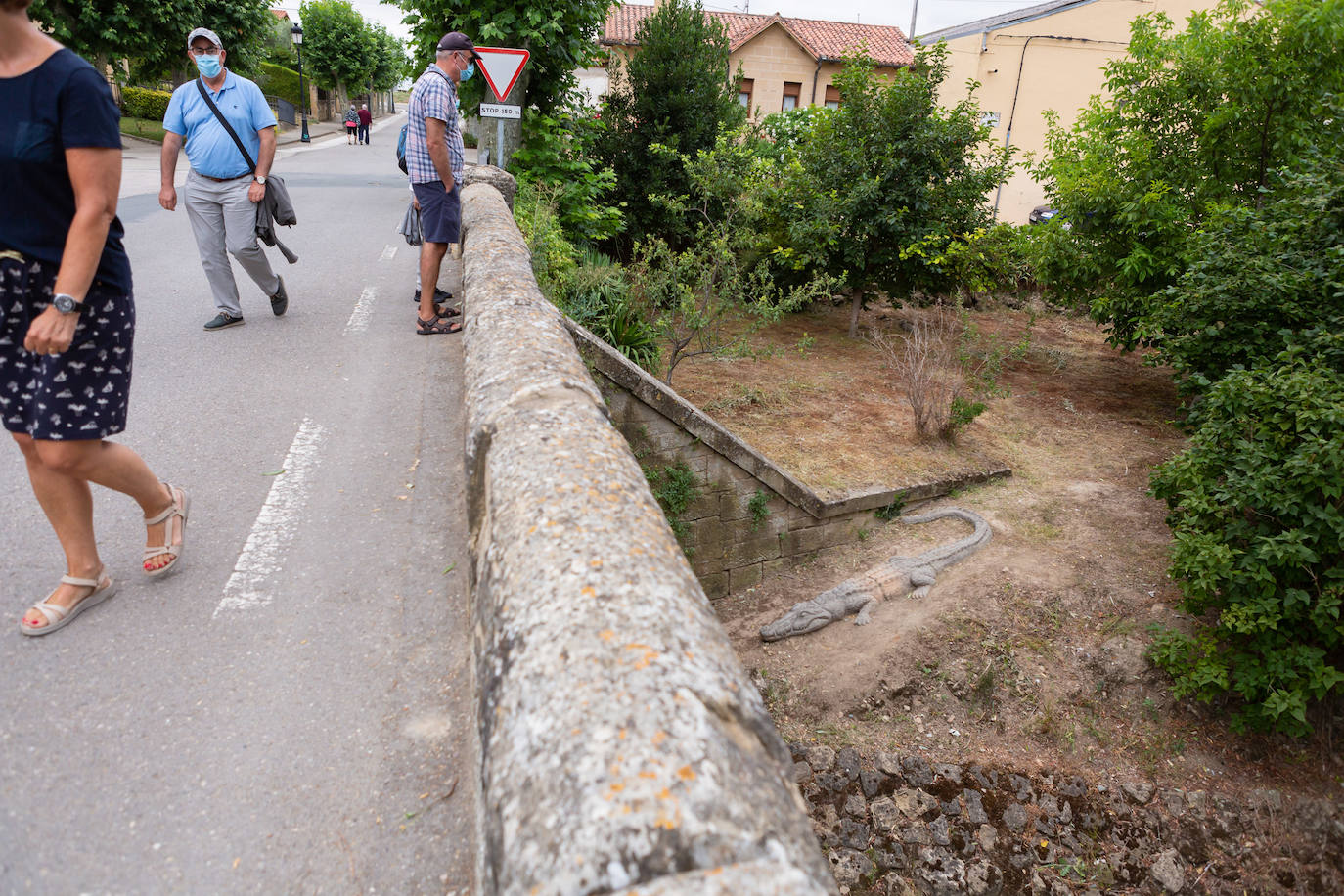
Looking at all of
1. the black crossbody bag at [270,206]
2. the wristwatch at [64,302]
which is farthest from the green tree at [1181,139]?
the wristwatch at [64,302]

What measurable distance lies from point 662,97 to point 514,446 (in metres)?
16.3

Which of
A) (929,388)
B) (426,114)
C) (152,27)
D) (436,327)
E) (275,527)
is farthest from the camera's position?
(152,27)

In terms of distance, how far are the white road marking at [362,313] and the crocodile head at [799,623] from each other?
451 cm

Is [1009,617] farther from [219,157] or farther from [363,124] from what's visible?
[363,124]

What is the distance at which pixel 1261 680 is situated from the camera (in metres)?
5.97

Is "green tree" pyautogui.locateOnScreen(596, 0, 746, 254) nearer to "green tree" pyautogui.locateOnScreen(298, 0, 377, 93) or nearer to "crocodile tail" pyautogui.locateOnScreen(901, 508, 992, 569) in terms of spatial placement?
"crocodile tail" pyautogui.locateOnScreen(901, 508, 992, 569)

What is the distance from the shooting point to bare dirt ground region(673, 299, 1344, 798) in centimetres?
655

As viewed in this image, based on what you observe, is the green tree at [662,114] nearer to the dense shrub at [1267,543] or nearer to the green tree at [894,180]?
the green tree at [894,180]

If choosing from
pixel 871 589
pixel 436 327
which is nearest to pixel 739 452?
pixel 871 589

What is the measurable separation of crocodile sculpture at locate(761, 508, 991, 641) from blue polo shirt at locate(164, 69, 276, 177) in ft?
19.3

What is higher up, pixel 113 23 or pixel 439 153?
pixel 113 23

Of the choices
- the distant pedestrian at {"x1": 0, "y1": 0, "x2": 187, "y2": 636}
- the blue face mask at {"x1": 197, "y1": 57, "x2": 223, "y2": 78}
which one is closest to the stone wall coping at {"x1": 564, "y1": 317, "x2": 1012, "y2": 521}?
the blue face mask at {"x1": 197, "y1": 57, "x2": 223, "y2": 78}

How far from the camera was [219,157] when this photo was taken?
568cm

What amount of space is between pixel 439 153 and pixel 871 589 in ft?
17.9
